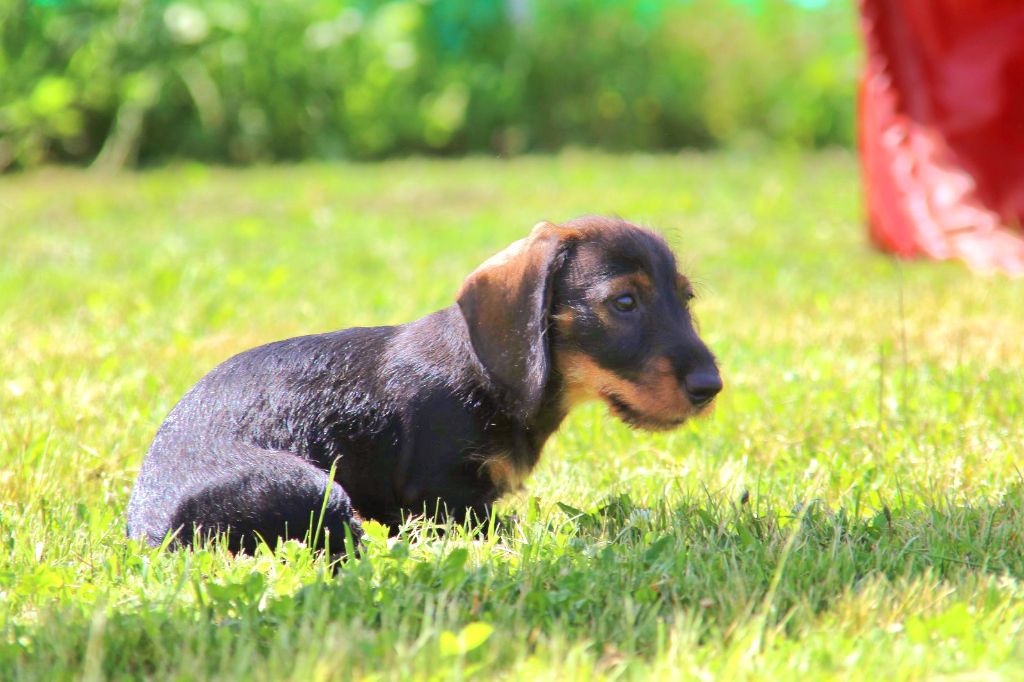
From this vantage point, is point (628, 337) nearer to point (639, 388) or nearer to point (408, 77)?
point (639, 388)

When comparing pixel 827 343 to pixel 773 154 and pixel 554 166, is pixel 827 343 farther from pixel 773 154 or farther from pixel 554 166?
pixel 773 154

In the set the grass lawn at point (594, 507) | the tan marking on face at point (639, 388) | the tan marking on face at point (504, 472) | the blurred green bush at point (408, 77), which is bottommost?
the grass lawn at point (594, 507)

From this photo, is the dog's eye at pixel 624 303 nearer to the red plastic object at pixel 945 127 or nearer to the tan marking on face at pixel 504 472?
the tan marking on face at pixel 504 472

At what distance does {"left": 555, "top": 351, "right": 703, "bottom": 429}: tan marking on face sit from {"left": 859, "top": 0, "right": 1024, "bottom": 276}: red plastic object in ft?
15.1

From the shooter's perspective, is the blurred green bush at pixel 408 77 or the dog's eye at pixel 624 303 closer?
the dog's eye at pixel 624 303

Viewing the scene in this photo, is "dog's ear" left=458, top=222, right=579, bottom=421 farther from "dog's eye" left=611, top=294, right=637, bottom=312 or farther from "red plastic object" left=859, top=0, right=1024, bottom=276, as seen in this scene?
"red plastic object" left=859, top=0, right=1024, bottom=276

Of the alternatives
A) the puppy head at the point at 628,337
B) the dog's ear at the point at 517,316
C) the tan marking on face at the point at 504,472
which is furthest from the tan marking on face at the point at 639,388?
the tan marking on face at the point at 504,472

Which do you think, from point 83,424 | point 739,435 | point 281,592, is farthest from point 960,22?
point 281,592

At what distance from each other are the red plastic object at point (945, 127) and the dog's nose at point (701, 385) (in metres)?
4.61

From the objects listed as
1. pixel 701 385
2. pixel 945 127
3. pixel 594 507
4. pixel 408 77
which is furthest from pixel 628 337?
pixel 408 77

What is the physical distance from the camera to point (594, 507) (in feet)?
11.2

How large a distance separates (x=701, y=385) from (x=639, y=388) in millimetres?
172

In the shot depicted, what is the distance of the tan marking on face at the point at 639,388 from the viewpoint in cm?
324

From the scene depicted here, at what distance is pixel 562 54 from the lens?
1470 centimetres
